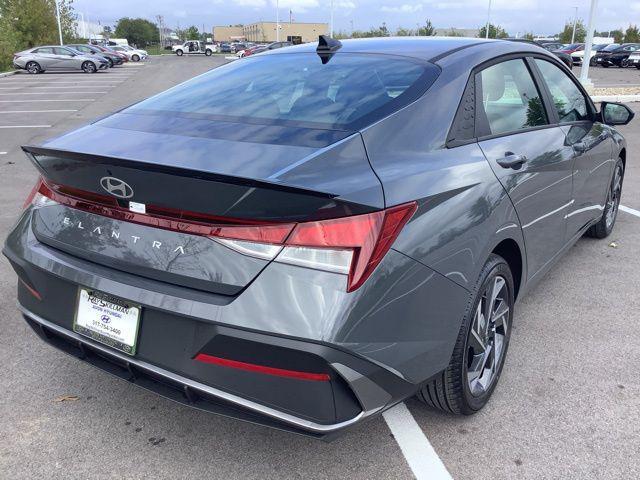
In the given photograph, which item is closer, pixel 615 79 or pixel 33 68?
pixel 615 79

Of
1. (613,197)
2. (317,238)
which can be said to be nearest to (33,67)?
(613,197)

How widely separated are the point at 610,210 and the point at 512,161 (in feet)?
9.52

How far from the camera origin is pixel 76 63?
33.1 m

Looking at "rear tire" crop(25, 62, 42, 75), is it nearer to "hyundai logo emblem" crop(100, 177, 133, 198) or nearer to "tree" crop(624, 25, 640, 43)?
"hyundai logo emblem" crop(100, 177, 133, 198)

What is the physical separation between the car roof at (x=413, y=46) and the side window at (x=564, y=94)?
0.57 feet

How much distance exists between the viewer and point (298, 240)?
1.81 m

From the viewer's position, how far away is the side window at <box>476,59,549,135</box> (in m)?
2.77

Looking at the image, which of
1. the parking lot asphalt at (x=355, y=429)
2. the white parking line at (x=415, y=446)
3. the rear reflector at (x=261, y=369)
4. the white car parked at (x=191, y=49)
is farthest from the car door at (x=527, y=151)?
the white car parked at (x=191, y=49)

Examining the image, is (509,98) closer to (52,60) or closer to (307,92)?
(307,92)

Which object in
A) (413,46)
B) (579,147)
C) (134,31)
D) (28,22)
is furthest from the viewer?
(134,31)

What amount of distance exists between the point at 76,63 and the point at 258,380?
35.7 meters

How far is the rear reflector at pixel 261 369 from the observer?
1.82 meters

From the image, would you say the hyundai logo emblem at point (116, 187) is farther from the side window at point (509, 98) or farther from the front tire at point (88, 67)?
the front tire at point (88, 67)

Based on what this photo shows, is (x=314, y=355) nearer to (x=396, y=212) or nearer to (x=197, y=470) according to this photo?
(x=396, y=212)
